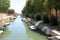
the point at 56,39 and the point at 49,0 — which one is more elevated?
the point at 49,0

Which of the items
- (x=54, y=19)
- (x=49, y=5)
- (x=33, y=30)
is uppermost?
(x=49, y=5)

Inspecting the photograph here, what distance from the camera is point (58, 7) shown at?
1625 inches

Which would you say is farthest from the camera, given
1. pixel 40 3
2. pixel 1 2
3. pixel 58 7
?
pixel 1 2

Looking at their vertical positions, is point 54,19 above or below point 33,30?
above

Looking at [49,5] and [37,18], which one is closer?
[49,5]

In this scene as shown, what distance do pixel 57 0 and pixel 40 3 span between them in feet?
52.3

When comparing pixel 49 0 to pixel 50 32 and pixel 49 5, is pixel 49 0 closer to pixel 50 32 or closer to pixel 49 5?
pixel 49 5

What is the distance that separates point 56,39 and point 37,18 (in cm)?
3570

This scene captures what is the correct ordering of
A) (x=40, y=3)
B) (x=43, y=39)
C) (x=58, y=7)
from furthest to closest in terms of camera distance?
(x=40, y=3)
(x=58, y=7)
(x=43, y=39)

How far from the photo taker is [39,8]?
59.2 meters

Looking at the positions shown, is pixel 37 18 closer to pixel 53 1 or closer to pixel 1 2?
pixel 1 2

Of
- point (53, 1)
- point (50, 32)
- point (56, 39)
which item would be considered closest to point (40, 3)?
point (53, 1)

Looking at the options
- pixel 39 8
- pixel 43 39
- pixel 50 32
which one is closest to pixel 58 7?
pixel 50 32

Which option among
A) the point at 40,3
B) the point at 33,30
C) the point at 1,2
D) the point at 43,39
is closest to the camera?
the point at 43,39
